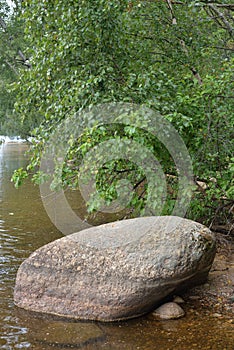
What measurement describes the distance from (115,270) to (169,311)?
893 mm

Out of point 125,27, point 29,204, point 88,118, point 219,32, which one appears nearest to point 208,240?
point 88,118

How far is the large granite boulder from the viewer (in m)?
5.48

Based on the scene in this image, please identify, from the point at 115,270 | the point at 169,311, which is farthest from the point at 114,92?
the point at 169,311

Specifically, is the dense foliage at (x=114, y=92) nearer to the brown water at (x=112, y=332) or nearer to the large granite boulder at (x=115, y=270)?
the large granite boulder at (x=115, y=270)

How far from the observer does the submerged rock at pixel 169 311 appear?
5.46 meters

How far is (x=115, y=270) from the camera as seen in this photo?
555 cm

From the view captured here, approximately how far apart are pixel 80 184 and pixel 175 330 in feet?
11.2

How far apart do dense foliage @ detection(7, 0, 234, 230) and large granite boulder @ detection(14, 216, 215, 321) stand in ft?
4.35

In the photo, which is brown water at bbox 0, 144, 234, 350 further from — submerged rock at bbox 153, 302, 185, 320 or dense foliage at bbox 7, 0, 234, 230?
dense foliage at bbox 7, 0, 234, 230

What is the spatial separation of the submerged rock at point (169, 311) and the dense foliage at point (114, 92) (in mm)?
2046

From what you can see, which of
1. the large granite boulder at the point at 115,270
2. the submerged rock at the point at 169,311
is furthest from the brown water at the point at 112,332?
the large granite boulder at the point at 115,270

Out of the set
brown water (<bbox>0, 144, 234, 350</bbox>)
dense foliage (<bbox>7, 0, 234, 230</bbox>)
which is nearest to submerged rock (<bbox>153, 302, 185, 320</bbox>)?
brown water (<bbox>0, 144, 234, 350</bbox>)

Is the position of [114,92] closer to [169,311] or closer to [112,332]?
[169,311]

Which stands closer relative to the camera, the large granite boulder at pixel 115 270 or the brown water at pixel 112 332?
the brown water at pixel 112 332
